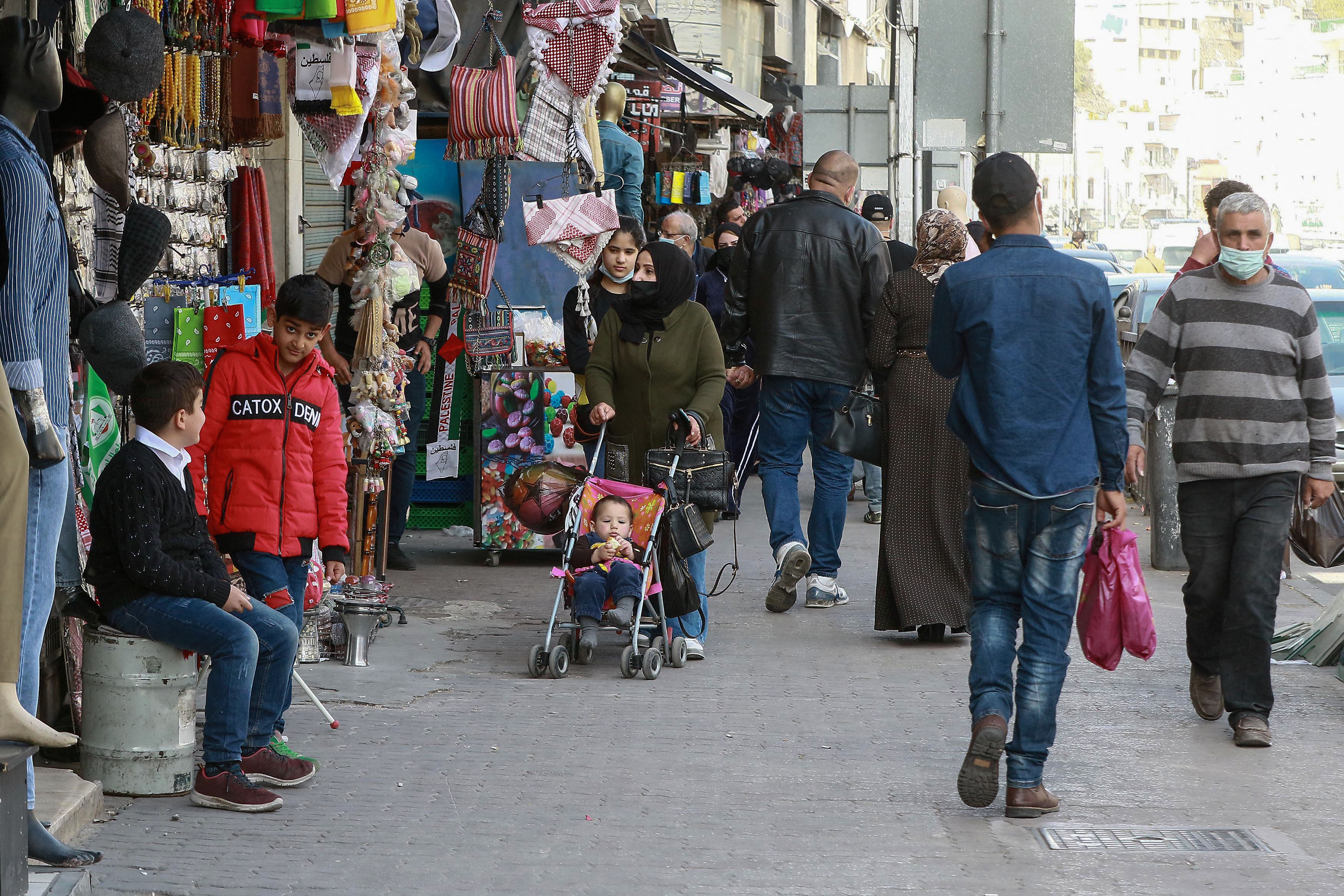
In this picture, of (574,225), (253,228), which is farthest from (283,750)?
(574,225)

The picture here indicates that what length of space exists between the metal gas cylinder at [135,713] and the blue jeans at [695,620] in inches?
105

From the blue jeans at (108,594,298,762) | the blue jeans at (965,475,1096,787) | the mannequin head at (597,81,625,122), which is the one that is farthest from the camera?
the mannequin head at (597,81,625,122)

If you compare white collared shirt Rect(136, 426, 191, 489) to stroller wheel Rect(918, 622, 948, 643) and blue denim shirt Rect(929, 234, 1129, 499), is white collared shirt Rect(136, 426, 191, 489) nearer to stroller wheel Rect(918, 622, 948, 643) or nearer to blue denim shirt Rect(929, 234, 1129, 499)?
blue denim shirt Rect(929, 234, 1129, 499)

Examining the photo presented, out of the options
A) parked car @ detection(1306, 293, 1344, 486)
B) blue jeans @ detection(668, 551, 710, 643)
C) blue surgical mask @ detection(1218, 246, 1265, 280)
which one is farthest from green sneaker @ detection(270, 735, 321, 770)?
parked car @ detection(1306, 293, 1344, 486)

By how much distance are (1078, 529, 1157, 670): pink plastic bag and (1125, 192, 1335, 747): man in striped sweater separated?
787mm

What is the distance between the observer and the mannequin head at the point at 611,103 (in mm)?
12398

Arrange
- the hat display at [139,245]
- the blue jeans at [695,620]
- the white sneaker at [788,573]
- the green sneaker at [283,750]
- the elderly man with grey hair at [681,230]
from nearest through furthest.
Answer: the green sneaker at [283,750] < the hat display at [139,245] < the blue jeans at [695,620] < the white sneaker at [788,573] < the elderly man with grey hair at [681,230]

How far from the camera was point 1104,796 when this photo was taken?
17.2 feet

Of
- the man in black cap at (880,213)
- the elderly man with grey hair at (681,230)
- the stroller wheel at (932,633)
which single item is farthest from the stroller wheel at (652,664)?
the elderly man with grey hair at (681,230)

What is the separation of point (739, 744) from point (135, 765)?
2115mm

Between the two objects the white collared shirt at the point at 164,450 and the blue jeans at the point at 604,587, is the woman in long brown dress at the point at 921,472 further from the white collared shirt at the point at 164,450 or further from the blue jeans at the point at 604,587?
the white collared shirt at the point at 164,450

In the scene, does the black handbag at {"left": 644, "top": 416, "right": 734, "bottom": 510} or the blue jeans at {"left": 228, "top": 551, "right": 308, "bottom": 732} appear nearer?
the blue jeans at {"left": 228, "top": 551, "right": 308, "bottom": 732}

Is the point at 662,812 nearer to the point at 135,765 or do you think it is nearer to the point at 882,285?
the point at 135,765

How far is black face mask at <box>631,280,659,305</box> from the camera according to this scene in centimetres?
735
